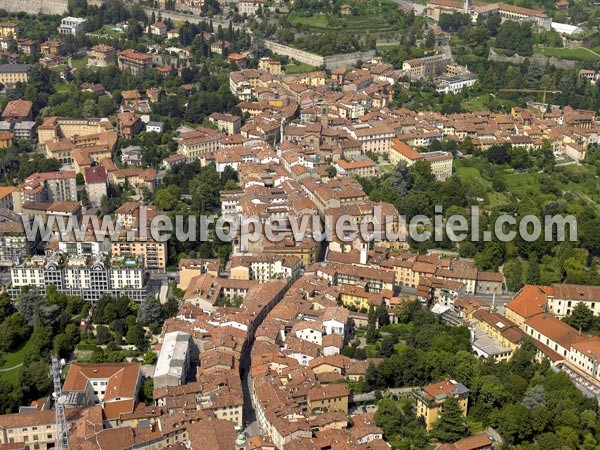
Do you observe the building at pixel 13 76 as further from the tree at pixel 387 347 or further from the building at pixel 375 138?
the tree at pixel 387 347

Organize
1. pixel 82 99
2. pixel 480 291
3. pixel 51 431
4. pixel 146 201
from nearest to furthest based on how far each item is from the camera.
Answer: pixel 51 431 → pixel 480 291 → pixel 146 201 → pixel 82 99

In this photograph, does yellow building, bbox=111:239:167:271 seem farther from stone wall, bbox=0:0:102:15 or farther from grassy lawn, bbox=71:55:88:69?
stone wall, bbox=0:0:102:15

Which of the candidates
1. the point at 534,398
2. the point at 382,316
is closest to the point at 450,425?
the point at 534,398

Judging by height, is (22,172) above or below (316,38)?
below

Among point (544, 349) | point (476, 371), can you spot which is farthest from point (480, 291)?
point (476, 371)

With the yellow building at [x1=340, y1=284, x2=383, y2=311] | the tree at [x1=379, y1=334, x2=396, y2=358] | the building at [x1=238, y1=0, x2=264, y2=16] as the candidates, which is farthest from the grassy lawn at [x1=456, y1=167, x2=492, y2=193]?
the building at [x1=238, y1=0, x2=264, y2=16]

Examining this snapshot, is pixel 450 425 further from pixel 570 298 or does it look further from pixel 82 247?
pixel 82 247

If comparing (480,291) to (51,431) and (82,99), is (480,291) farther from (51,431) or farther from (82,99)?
(82,99)
